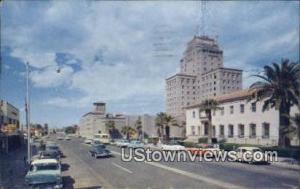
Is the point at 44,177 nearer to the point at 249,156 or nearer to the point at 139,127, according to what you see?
the point at 249,156

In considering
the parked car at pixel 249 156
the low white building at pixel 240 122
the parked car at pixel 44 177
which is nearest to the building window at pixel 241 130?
the low white building at pixel 240 122

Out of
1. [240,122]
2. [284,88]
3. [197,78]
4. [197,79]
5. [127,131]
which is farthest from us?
[197,78]

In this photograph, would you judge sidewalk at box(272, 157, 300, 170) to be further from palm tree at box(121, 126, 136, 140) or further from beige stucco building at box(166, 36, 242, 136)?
beige stucco building at box(166, 36, 242, 136)

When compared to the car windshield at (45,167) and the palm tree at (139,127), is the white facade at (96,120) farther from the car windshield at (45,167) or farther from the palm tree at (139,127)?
the car windshield at (45,167)

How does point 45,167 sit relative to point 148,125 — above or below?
above

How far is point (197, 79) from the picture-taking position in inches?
3595

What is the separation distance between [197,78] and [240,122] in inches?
1658

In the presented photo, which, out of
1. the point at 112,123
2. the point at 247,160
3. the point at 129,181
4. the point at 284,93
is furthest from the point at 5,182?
the point at 112,123

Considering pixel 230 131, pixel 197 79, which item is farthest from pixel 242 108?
pixel 197 79

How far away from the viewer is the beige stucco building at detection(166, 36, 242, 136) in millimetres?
72062

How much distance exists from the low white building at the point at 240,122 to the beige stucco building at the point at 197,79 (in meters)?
9.00

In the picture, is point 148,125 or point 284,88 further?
point 148,125

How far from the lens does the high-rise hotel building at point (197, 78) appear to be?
238 feet

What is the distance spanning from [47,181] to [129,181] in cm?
533
